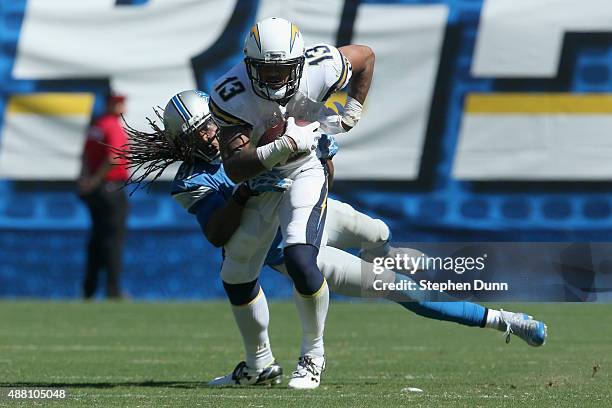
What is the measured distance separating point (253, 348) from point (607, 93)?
598 cm

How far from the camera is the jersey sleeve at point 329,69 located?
568 centimetres

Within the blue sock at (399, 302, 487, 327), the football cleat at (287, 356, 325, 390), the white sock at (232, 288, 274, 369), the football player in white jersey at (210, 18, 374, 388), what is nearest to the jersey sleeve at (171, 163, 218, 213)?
the football player in white jersey at (210, 18, 374, 388)

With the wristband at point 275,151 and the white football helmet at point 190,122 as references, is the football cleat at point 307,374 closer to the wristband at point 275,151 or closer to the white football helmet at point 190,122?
the wristband at point 275,151

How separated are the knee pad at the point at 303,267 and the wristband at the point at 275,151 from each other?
1.28 ft

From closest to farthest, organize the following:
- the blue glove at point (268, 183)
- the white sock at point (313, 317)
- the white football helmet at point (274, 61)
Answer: the white football helmet at point (274, 61) < the white sock at point (313, 317) < the blue glove at point (268, 183)

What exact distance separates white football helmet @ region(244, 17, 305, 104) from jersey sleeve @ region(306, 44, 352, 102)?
218 millimetres

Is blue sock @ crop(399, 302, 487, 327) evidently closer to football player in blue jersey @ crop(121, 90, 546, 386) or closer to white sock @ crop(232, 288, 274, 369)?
football player in blue jersey @ crop(121, 90, 546, 386)

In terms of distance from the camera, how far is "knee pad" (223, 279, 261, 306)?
19.1 ft

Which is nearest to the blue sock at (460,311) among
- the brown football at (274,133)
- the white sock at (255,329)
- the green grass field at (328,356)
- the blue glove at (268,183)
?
the green grass field at (328,356)

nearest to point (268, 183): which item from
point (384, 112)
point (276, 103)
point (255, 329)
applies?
point (276, 103)

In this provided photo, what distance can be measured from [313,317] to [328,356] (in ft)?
5.45

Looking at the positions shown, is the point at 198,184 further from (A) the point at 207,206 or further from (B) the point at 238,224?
(B) the point at 238,224

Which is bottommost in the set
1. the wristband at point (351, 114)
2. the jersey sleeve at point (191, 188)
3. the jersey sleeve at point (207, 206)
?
the jersey sleeve at point (207, 206)

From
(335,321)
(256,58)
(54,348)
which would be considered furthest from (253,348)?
(335,321)
